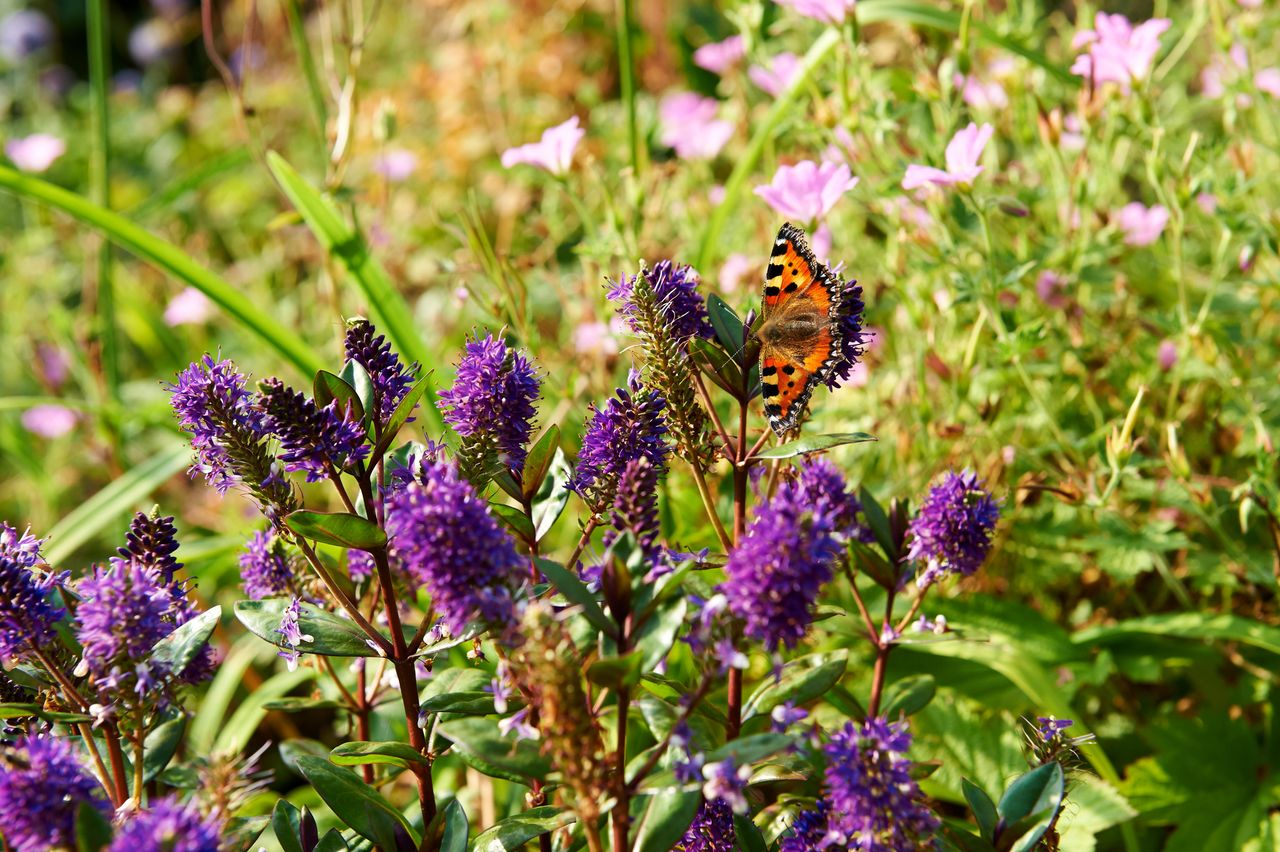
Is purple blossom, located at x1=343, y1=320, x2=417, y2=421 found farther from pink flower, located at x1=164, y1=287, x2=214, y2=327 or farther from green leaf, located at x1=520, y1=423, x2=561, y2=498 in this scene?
pink flower, located at x1=164, y1=287, x2=214, y2=327

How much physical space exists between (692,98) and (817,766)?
2.21 meters

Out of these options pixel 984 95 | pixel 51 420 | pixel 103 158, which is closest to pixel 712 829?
pixel 984 95

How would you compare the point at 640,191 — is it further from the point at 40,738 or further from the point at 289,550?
the point at 40,738

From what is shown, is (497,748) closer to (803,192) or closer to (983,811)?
(983,811)

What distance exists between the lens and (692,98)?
2914 millimetres

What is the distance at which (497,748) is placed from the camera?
86 centimetres

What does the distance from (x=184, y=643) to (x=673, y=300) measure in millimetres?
550

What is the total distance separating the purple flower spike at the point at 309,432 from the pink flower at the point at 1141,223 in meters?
1.54

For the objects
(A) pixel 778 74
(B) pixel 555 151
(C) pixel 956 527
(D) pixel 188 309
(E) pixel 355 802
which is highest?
(D) pixel 188 309

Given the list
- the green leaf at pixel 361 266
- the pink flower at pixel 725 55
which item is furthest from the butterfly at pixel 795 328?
the pink flower at pixel 725 55

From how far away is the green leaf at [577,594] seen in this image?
2.90 ft

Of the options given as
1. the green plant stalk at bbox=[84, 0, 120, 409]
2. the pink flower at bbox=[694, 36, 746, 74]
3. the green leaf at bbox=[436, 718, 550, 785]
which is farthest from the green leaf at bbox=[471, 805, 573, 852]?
the pink flower at bbox=[694, 36, 746, 74]

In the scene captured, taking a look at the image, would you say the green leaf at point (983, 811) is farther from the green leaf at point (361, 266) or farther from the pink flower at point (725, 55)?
the pink flower at point (725, 55)

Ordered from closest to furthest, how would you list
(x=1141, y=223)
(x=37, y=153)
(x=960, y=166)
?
1. (x=960, y=166)
2. (x=1141, y=223)
3. (x=37, y=153)
